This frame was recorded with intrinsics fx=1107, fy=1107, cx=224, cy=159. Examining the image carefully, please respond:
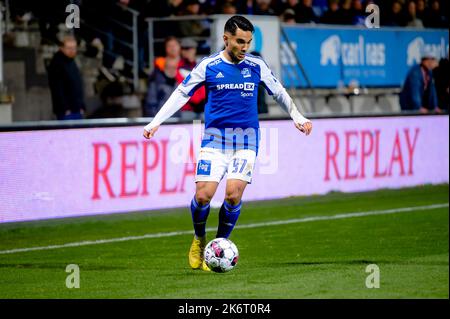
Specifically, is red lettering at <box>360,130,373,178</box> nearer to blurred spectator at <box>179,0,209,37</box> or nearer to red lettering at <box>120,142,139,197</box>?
blurred spectator at <box>179,0,209,37</box>

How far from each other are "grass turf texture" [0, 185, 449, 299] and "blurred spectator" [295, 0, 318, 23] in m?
6.88

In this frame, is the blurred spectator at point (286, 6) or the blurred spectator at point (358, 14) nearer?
the blurred spectator at point (286, 6)

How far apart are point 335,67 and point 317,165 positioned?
5.05 metres

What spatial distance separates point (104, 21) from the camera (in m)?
19.8

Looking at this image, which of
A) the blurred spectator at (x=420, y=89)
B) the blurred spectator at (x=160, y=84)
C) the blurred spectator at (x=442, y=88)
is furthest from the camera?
the blurred spectator at (x=442, y=88)

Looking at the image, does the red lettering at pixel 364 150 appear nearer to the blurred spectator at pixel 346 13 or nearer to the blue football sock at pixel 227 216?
the blurred spectator at pixel 346 13

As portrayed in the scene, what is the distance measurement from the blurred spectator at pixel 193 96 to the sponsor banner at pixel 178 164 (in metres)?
0.48

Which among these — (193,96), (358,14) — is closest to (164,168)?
(193,96)

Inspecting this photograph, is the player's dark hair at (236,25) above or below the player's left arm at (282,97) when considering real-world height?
above

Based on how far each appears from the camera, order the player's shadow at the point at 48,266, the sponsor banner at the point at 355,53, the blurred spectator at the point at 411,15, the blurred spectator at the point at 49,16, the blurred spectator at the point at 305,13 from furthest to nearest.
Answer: the blurred spectator at the point at 411,15 → the blurred spectator at the point at 305,13 → the sponsor banner at the point at 355,53 → the blurred spectator at the point at 49,16 → the player's shadow at the point at 48,266

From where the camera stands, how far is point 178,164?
51.6ft

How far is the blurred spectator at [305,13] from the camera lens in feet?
74.6

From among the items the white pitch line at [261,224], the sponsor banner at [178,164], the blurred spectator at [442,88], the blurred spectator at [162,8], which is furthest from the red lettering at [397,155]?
the blurred spectator at [162,8]

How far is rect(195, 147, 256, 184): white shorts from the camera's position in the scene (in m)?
10.4
